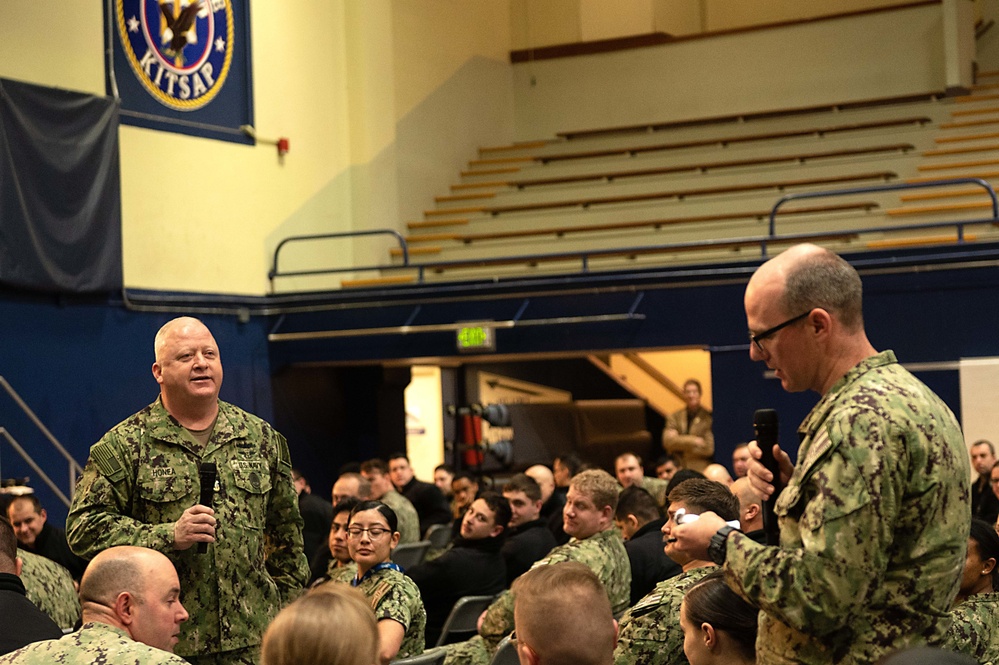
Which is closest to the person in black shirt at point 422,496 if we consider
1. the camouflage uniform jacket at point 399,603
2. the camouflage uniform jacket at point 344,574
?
the camouflage uniform jacket at point 344,574

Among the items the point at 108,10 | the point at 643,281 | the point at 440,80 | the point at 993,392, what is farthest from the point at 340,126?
the point at 993,392

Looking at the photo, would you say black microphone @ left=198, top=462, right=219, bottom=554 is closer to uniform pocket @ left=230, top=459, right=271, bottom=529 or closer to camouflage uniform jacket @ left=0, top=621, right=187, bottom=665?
uniform pocket @ left=230, top=459, right=271, bottom=529

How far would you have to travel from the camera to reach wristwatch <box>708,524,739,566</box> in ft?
8.04

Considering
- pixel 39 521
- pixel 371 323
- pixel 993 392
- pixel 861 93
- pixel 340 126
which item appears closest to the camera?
pixel 39 521

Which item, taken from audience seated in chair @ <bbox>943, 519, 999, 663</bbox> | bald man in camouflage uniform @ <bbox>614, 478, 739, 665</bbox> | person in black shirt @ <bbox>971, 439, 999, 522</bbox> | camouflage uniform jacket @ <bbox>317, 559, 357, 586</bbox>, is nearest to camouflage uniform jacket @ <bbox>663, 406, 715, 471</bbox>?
person in black shirt @ <bbox>971, 439, 999, 522</bbox>

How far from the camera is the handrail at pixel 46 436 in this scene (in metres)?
9.23

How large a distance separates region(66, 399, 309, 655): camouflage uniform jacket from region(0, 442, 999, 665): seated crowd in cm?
32

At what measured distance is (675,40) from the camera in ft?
52.1

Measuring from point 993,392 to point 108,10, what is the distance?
7683 mm

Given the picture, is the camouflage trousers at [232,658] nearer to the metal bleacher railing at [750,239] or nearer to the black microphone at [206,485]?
the black microphone at [206,485]

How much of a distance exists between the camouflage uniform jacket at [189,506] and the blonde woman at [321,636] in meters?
1.32

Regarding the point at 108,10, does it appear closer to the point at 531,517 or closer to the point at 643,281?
the point at 643,281

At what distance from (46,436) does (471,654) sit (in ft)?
18.1

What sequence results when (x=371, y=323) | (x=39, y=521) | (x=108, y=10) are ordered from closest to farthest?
(x=39, y=521), (x=108, y=10), (x=371, y=323)
